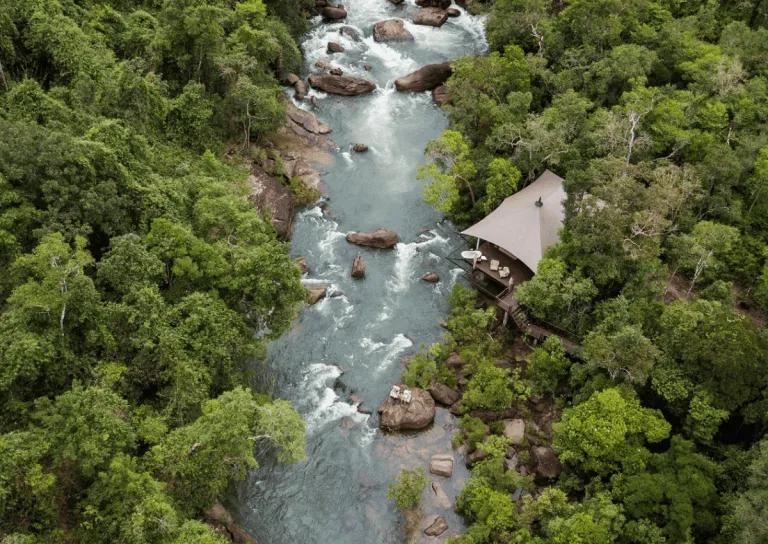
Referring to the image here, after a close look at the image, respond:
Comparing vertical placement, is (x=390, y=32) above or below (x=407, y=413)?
above

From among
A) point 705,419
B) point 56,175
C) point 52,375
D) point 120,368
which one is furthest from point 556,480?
point 56,175

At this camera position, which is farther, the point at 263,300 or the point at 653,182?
the point at 653,182

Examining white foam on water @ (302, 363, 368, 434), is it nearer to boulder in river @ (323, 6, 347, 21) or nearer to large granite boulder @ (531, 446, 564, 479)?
large granite boulder @ (531, 446, 564, 479)

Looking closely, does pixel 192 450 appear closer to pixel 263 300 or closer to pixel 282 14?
pixel 263 300

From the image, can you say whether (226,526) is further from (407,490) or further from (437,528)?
(437,528)

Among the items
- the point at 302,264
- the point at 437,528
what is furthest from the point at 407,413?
the point at 302,264

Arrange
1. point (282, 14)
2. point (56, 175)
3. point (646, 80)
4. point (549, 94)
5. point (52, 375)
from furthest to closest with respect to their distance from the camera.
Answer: point (282, 14)
point (549, 94)
point (646, 80)
point (56, 175)
point (52, 375)
